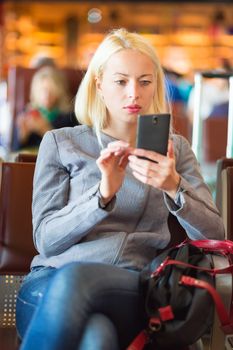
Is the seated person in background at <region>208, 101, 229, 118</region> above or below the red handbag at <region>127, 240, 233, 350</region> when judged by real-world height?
above

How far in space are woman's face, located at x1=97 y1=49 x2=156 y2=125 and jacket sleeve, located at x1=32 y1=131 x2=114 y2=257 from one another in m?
0.22

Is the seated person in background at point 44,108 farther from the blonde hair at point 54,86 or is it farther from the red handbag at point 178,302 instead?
the red handbag at point 178,302

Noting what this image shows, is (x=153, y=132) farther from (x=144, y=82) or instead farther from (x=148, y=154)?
(x=144, y=82)

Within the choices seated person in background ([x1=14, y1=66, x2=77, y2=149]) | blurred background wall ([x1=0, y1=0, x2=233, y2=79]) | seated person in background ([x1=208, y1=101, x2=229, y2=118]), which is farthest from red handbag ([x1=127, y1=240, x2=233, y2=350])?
blurred background wall ([x1=0, y1=0, x2=233, y2=79])

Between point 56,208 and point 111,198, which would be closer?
point 111,198

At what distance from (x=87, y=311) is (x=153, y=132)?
1.51 feet

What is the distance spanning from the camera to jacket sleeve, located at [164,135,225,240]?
2.04 metres

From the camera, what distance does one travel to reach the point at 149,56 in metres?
2.19

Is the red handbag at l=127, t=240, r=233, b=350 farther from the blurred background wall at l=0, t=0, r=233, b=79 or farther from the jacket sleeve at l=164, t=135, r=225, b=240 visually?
the blurred background wall at l=0, t=0, r=233, b=79

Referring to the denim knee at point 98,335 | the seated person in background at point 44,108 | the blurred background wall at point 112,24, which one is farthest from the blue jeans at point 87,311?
the blurred background wall at point 112,24

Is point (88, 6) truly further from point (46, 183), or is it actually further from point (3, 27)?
point (46, 183)

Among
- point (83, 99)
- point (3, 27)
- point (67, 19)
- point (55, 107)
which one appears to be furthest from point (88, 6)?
point (83, 99)

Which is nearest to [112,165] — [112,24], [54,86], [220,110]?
[54,86]

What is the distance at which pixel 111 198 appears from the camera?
2012 mm
